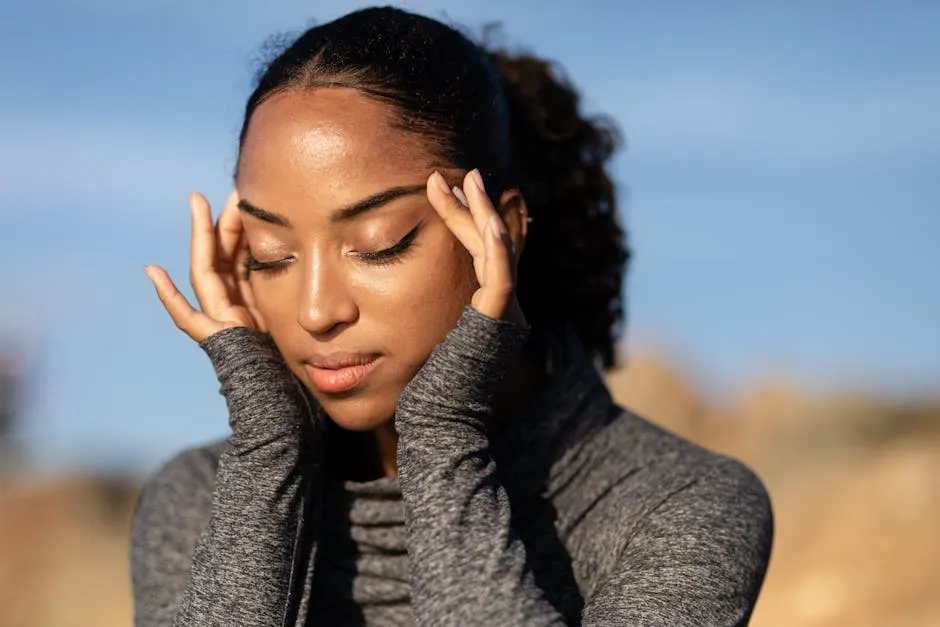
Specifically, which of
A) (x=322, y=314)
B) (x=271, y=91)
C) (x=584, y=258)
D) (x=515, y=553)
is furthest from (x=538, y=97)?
(x=515, y=553)

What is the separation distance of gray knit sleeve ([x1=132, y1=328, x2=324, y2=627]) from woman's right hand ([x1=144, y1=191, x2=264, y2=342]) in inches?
3.1

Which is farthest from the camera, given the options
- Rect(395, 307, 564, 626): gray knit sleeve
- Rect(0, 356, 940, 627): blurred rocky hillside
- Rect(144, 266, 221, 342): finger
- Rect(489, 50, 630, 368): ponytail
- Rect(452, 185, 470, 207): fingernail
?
Rect(0, 356, 940, 627): blurred rocky hillside

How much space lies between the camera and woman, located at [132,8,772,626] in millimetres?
A: 2789

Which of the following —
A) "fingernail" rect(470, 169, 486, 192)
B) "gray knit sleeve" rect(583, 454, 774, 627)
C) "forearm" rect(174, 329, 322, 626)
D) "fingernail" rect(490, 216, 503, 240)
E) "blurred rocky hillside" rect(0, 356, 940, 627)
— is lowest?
"blurred rocky hillside" rect(0, 356, 940, 627)

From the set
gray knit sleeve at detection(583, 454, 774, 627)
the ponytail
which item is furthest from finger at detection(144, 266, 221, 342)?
gray knit sleeve at detection(583, 454, 774, 627)

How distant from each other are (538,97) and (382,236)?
4.04 feet

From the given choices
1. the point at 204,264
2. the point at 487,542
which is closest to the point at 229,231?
the point at 204,264

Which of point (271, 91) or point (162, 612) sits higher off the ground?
point (271, 91)

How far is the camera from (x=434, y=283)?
2893mm

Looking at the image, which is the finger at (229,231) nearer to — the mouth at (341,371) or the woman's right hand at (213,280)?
the woman's right hand at (213,280)

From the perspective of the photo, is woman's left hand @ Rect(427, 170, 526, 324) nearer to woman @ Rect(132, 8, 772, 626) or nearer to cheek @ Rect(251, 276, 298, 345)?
woman @ Rect(132, 8, 772, 626)

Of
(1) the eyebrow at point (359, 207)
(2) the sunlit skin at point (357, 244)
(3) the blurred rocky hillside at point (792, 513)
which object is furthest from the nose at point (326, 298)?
(3) the blurred rocky hillside at point (792, 513)

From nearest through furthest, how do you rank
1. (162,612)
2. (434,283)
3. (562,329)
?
(434,283), (162,612), (562,329)

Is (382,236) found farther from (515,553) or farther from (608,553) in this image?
(608,553)
